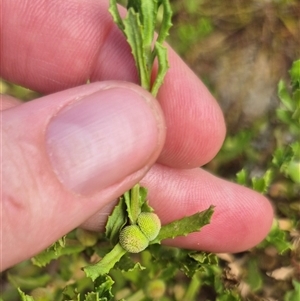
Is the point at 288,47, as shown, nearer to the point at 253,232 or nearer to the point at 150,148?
the point at 253,232

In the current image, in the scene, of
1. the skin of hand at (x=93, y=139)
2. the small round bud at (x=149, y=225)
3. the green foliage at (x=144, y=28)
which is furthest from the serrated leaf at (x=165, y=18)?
the small round bud at (x=149, y=225)

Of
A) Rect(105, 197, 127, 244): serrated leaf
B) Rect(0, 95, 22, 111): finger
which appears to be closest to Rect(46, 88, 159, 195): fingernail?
Rect(105, 197, 127, 244): serrated leaf

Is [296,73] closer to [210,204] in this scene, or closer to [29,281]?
[210,204]

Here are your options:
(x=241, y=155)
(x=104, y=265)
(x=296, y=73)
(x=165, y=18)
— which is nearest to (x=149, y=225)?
(x=104, y=265)

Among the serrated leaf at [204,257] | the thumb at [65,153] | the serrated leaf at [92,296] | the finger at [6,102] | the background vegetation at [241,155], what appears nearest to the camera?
the thumb at [65,153]

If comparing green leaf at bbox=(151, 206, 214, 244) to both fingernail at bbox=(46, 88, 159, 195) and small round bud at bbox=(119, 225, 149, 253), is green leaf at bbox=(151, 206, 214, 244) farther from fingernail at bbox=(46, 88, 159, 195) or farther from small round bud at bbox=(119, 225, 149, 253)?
fingernail at bbox=(46, 88, 159, 195)

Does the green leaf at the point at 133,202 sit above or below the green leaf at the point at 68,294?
above

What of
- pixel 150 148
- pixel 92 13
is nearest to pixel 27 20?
pixel 92 13

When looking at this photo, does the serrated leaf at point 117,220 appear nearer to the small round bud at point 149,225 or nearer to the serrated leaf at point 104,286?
the small round bud at point 149,225
